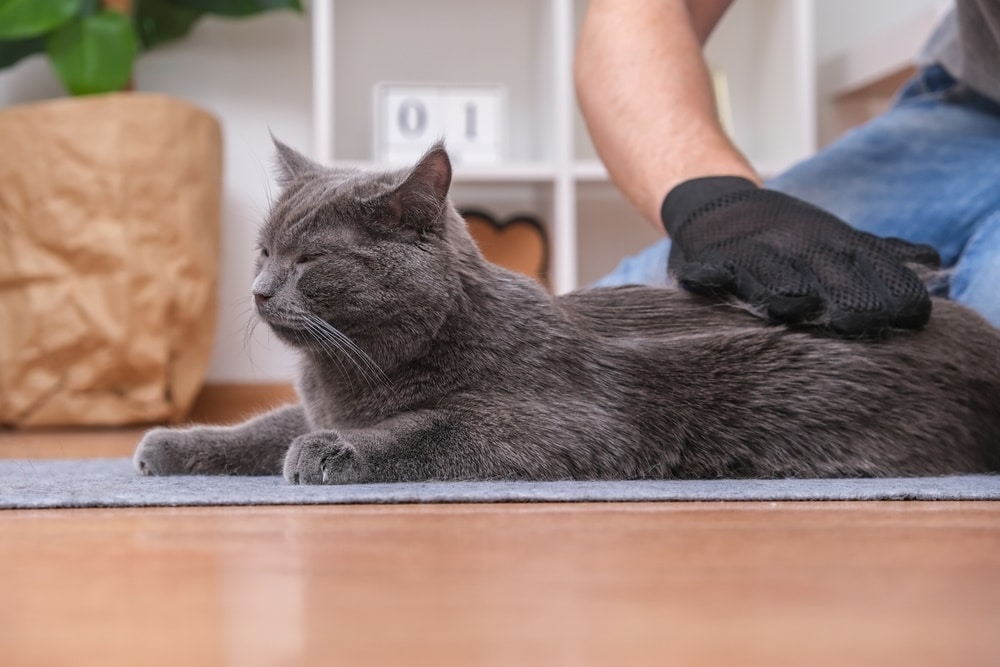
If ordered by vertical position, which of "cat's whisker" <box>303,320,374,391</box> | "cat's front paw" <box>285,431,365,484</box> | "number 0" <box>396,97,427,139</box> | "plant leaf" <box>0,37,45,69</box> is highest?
"plant leaf" <box>0,37,45,69</box>

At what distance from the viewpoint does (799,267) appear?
117cm

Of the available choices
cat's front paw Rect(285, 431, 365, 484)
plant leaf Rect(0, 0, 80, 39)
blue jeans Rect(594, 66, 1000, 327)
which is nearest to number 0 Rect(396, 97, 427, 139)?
plant leaf Rect(0, 0, 80, 39)

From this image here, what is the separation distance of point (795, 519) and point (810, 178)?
1.09 metres

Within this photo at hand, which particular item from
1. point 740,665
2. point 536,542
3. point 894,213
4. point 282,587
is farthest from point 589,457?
point 894,213

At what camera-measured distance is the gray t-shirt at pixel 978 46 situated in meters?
1.56

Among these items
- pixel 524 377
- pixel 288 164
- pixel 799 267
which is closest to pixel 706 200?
pixel 799 267

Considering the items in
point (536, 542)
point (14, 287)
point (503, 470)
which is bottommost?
point (14, 287)

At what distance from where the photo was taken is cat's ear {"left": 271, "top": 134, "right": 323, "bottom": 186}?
121cm

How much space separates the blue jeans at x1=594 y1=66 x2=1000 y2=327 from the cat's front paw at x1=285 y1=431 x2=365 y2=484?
652 millimetres

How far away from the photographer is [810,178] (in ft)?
5.81

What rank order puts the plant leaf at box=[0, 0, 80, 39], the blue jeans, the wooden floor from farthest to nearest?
1. the plant leaf at box=[0, 0, 80, 39]
2. the blue jeans
3. the wooden floor

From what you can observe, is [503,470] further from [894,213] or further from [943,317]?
[894,213]

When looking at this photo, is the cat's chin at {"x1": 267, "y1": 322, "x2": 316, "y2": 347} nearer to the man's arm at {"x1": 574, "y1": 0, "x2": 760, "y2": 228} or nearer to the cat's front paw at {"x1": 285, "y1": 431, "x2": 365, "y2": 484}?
the cat's front paw at {"x1": 285, "y1": 431, "x2": 365, "y2": 484}

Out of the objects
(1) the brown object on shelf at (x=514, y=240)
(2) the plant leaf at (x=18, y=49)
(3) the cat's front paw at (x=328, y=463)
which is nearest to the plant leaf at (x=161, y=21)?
(2) the plant leaf at (x=18, y=49)
